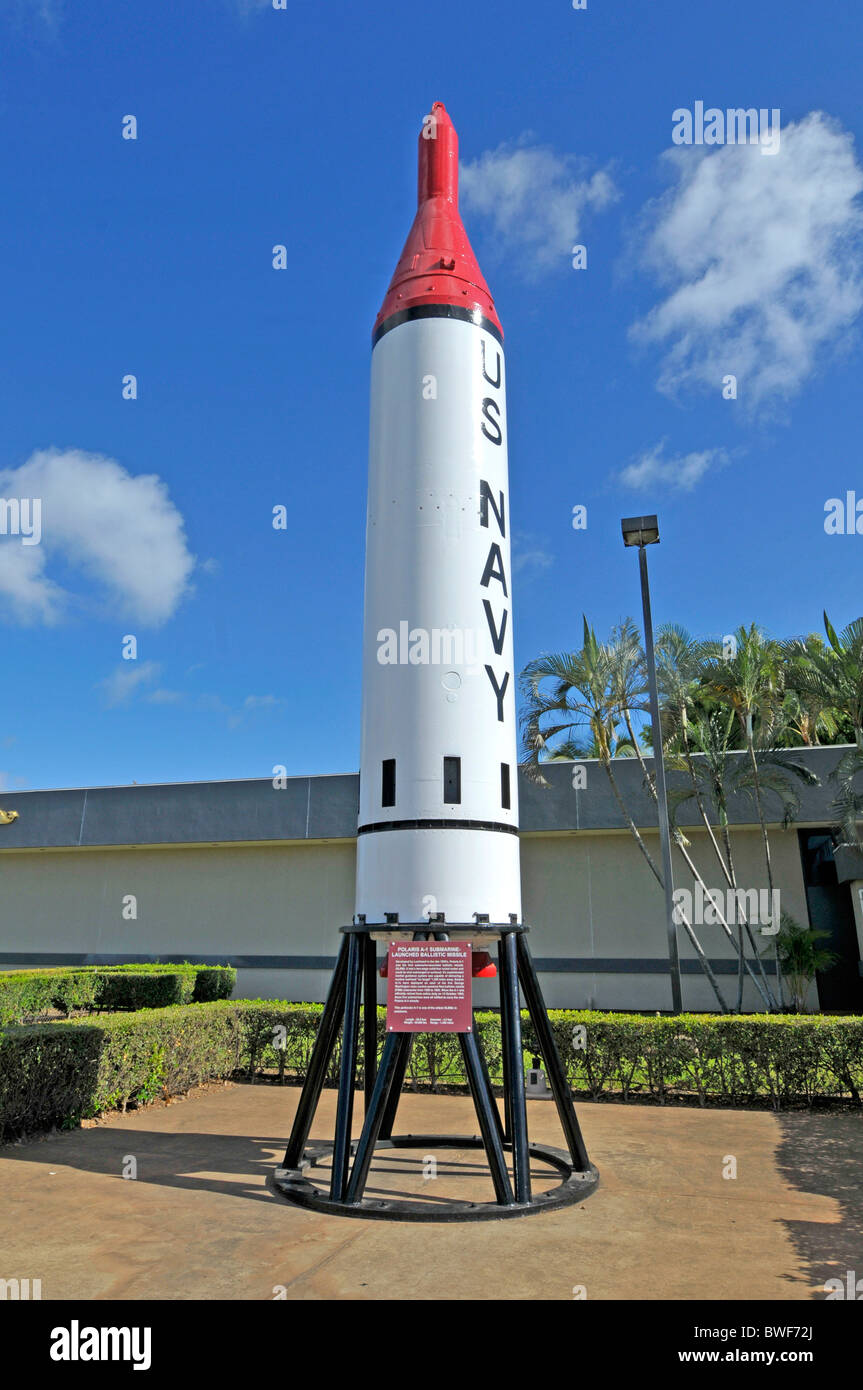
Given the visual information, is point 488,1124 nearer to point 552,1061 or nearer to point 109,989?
point 552,1061

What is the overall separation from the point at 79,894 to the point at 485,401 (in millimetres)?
23377

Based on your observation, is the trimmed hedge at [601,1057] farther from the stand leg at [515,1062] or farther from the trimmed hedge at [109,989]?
the trimmed hedge at [109,989]

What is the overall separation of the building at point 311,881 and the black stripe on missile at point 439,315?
13.4 metres

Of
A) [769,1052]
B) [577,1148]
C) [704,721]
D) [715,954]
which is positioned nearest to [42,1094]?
[577,1148]

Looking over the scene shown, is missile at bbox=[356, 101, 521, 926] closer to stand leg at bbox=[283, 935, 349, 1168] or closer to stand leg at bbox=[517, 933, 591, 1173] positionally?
stand leg at bbox=[517, 933, 591, 1173]

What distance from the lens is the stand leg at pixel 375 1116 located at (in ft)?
24.2

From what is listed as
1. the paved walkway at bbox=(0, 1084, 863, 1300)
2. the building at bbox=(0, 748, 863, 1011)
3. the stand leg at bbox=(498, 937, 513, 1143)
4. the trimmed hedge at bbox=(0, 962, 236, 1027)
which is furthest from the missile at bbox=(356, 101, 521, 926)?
the trimmed hedge at bbox=(0, 962, 236, 1027)

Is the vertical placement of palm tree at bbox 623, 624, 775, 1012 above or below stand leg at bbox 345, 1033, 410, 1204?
above

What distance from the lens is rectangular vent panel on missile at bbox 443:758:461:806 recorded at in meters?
8.50

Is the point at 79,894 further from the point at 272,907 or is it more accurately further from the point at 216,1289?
the point at 216,1289

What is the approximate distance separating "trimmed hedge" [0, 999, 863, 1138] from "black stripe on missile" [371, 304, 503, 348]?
929cm

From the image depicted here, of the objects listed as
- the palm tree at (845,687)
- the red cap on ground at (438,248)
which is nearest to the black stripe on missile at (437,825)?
the red cap on ground at (438,248)

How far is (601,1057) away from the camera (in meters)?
12.6

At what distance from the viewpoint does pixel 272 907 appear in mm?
25375
